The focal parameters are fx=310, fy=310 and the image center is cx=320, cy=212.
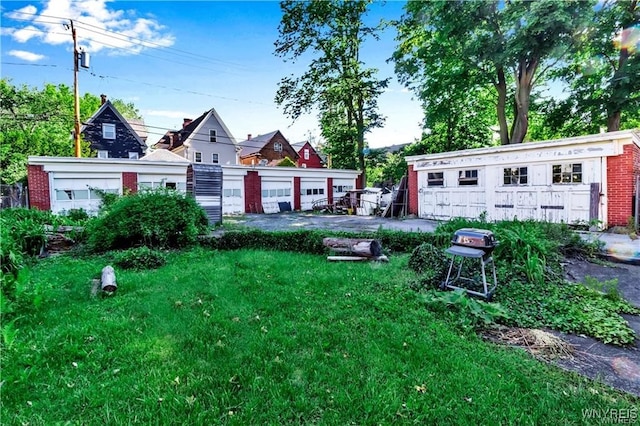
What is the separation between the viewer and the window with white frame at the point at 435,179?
1283 cm

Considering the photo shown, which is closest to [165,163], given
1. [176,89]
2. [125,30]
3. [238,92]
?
[125,30]

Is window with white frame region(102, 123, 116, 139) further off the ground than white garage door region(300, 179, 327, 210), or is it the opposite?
window with white frame region(102, 123, 116, 139)

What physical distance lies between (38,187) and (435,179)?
52.7ft

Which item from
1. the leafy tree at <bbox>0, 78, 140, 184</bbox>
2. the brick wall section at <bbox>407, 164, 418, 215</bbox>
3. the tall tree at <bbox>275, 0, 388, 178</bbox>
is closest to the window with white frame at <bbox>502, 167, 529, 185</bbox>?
the brick wall section at <bbox>407, 164, 418, 215</bbox>

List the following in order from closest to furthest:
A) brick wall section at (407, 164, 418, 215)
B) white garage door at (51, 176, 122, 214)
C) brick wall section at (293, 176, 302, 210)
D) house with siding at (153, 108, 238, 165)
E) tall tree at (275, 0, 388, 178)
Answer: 1. white garage door at (51, 176, 122, 214)
2. brick wall section at (407, 164, 418, 215)
3. brick wall section at (293, 176, 302, 210)
4. tall tree at (275, 0, 388, 178)
5. house with siding at (153, 108, 238, 165)

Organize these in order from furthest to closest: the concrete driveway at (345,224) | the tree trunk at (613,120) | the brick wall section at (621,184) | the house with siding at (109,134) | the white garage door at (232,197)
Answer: the house with siding at (109,134)
the white garage door at (232,197)
the tree trunk at (613,120)
the concrete driveway at (345,224)
the brick wall section at (621,184)

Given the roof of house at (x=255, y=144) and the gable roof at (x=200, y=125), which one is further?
the roof of house at (x=255, y=144)

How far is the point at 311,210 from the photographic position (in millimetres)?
19531

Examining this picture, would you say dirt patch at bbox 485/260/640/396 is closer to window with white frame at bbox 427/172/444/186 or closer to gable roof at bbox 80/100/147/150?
window with white frame at bbox 427/172/444/186

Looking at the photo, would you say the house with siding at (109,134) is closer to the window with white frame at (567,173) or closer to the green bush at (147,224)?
the green bush at (147,224)

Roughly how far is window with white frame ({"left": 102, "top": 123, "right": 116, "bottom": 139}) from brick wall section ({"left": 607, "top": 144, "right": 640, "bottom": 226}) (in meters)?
30.0

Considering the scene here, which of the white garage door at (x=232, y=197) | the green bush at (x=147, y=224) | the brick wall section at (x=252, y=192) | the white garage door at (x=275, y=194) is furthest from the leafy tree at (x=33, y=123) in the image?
the green bush at (x=147, y=224)

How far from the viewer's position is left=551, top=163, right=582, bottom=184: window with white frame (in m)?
9.38

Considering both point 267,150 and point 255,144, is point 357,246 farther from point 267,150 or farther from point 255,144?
point 255,144
